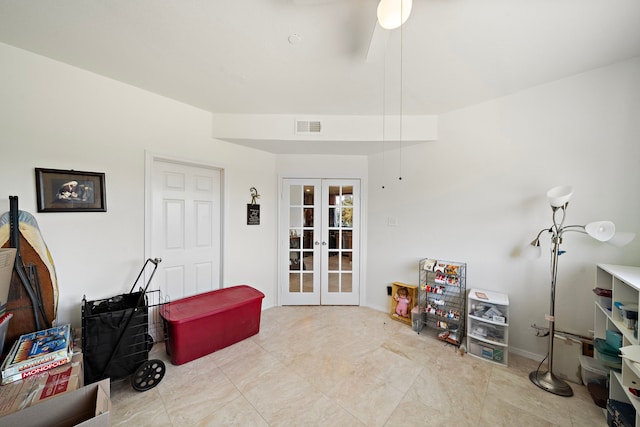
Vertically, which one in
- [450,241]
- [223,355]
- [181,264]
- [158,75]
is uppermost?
[158,75]

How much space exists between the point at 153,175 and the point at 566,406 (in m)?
4.08

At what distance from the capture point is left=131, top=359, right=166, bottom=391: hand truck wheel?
1.79 meters

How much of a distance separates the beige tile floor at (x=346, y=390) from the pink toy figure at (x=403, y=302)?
1.45 ft

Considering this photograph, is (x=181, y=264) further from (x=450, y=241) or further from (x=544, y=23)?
(x=544, y=23)

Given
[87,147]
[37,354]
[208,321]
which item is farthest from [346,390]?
[87,147]

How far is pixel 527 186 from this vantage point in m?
2.26

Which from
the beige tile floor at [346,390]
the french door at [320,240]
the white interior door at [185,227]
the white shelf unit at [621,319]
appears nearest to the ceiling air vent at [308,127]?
the french door at [320,240]

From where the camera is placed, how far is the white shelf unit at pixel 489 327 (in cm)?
213

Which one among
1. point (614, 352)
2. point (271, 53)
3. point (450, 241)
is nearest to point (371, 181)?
point (450, 241)

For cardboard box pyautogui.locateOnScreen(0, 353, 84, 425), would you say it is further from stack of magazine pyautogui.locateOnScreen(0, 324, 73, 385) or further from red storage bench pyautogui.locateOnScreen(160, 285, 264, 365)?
red storage bench pyautogui.locateOnScreen(160, 285, 264, 365)

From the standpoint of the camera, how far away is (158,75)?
2.01m

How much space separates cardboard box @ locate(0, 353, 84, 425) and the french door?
90.3 inches

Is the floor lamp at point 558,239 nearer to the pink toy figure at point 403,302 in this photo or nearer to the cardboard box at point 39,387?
the pink toy figure at point 403,302

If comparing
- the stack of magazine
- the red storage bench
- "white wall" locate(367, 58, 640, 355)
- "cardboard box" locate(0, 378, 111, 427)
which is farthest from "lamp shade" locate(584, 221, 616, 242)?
the stack of magazine
